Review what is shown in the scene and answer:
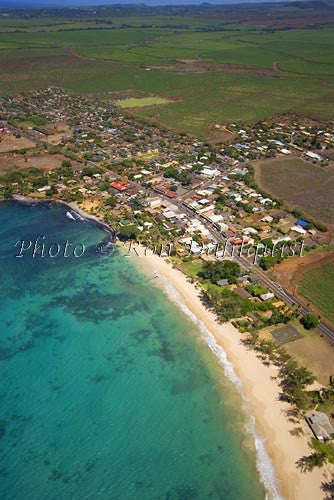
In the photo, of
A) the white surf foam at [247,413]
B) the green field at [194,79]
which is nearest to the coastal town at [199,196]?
the white surf foam at [247,413]

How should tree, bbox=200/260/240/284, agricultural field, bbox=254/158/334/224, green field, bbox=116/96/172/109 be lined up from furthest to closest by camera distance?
green field, bbox=116/96/172/109
agricultural field, bbox=254/158/334/224
tree, bbox=200/260/240/284

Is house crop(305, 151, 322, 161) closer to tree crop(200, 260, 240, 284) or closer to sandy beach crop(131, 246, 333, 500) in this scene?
tree crop(200, 260, 240, 284)

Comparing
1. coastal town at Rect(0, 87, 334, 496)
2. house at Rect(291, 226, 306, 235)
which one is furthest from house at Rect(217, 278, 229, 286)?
house at Rect(291, 226, 306, 235)

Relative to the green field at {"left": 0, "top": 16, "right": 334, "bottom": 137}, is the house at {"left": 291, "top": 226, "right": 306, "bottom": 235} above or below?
above

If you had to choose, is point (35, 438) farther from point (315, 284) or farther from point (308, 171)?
point (308, 171)

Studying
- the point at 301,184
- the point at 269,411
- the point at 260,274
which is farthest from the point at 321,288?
the point at 301,184

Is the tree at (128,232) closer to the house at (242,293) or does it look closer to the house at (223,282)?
the house at (223,282)

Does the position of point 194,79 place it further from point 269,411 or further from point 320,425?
point 320,425
